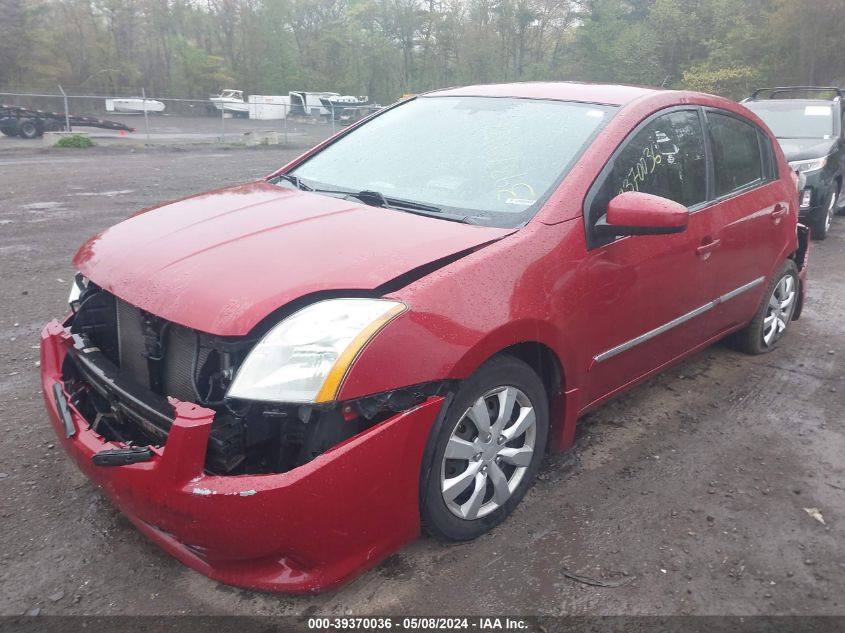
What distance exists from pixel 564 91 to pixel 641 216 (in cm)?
109

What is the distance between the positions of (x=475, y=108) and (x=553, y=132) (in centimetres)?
56

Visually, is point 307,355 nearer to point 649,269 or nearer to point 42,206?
point 649,269

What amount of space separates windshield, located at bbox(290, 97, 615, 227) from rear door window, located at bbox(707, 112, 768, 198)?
0.94 meters

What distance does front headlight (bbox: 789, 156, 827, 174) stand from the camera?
326 inches

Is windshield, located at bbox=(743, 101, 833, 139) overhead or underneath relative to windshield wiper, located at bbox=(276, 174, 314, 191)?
overhead

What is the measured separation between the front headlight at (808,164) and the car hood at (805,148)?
77 mm

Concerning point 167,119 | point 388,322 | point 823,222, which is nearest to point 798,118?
point 823,222

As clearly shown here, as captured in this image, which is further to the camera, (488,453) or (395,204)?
(395,204)

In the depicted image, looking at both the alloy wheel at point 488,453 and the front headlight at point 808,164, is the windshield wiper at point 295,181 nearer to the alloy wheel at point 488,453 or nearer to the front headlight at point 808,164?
the alloy wheel at point 488,453

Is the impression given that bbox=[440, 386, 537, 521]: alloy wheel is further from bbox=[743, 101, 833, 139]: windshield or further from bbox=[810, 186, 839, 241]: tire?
bbox=[743, 101, 833, 139]: windshield

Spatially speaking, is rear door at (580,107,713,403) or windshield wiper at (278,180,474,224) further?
rear door at (580,107,713,403)

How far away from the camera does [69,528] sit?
9.06 feet

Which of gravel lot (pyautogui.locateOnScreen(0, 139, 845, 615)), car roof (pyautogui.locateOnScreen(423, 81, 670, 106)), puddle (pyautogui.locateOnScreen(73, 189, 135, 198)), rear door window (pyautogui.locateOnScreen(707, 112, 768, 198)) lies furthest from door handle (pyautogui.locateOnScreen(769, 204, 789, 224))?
puddle (pyautogui.locateOnScreen(73, 189, 135, 198))

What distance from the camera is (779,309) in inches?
193
